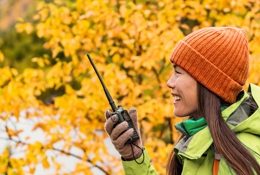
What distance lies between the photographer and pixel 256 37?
503cm

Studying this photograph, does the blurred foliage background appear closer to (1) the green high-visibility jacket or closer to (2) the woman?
(2) the woman

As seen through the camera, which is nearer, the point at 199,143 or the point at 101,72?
the point at 199,143

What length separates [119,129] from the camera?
2.33 m

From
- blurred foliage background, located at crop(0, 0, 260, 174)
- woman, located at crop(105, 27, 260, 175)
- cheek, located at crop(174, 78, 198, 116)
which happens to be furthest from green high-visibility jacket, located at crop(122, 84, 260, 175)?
blurred foliage background, located at crop(0, 0, 260, 174)

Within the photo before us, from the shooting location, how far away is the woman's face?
2.35 meters

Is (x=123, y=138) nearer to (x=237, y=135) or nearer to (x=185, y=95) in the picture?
(x=185, y=95)

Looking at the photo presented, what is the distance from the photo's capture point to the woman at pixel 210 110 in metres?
2.21

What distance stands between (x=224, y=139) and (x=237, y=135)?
74 mm

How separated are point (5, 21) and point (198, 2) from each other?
994 inches

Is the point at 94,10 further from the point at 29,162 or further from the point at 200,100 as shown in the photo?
the point at 200,100

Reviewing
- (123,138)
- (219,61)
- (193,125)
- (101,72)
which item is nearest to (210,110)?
(193,125)

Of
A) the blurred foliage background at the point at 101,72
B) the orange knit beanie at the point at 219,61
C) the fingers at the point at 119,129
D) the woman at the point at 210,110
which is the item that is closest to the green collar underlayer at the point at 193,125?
the woman at the point at 210,110

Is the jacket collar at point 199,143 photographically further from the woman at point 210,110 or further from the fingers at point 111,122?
the fingers at point 111,122

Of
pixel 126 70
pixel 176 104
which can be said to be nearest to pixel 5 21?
pixel 126 70
